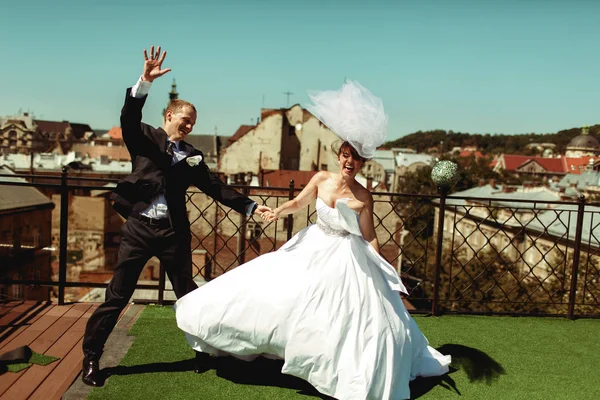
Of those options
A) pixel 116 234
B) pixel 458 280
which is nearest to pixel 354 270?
pixel 458 280

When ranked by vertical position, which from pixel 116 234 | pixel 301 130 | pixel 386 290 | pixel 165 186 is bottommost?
pixel 116 234

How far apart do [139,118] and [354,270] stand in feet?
6.04

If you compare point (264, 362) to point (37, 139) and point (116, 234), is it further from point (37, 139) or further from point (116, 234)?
point (37, 139)

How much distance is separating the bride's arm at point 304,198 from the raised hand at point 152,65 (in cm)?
134

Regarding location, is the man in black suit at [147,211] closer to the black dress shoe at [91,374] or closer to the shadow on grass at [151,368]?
the black dress shoe at [91,374]

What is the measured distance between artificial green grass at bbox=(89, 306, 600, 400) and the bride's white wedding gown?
251 mm

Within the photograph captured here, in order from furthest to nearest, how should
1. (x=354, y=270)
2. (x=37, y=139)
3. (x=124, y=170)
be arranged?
(x=37, y=139), (x=124, y=170), (x=354, y=270)

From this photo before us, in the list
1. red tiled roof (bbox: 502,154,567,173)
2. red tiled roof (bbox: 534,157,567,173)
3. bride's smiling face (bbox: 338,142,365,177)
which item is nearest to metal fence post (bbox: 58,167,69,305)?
bride's smiling face (bbox: 338,142,365,177)

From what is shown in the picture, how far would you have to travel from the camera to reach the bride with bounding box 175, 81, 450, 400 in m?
3.44

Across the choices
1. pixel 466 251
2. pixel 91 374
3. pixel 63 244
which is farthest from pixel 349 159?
pixel 466 251

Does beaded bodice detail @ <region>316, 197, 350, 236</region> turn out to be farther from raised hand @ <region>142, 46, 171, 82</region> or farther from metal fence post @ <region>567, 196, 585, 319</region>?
metal fence post @ <region>567, 196, 585, 319</region>

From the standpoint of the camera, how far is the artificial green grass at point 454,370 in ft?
12.2

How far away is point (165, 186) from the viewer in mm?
3744

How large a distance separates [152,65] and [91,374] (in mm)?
2218
